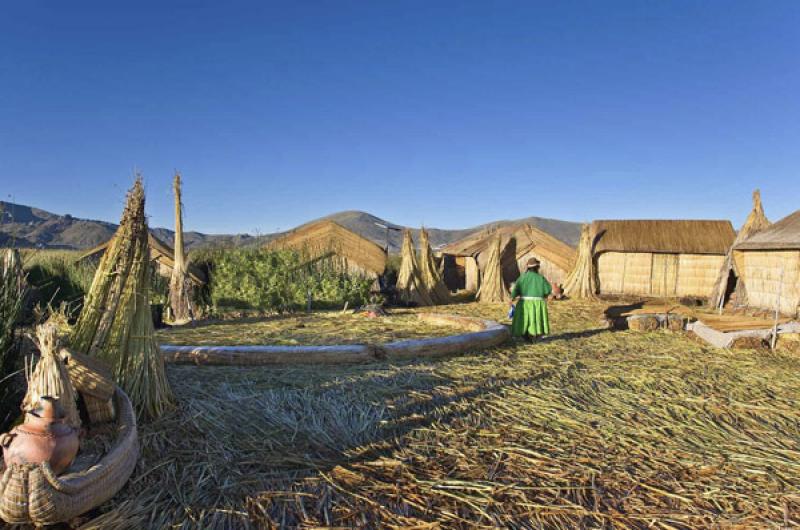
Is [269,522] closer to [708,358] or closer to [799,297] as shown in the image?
[708,358]

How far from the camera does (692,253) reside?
18375 millimetres

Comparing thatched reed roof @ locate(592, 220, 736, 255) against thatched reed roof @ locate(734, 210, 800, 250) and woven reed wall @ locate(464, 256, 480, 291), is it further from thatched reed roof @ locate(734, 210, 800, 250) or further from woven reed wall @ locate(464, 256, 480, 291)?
thatched reed roof @ locate(734, 210, 800, 250)

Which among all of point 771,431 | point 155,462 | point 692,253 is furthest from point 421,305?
point 155,462

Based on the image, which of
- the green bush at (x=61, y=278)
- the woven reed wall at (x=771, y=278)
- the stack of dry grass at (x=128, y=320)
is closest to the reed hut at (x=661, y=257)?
the woven reed wall at (x=771, y=278)

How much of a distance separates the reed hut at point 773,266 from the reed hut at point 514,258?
7.53 meters

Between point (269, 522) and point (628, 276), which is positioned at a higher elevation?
point (628, 276)

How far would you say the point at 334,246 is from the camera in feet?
50.4

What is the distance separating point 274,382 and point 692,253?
58.1 ft

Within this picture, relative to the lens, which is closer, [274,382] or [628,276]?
[274,382]

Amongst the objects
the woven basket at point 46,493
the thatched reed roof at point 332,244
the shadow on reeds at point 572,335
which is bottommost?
the woven basket at point 46,493

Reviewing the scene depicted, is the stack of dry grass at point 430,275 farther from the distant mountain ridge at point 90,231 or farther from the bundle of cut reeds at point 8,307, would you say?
the bundle of cut reeds at point 8,307

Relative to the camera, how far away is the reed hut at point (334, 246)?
1517 cm

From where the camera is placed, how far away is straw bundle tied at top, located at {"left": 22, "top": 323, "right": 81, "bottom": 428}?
8.39 feet

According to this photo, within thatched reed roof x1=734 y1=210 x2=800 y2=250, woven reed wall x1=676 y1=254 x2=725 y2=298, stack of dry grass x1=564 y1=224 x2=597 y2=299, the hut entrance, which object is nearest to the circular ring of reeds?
thatched reed roof x1=734 y1=210 x2=800 y2=250
